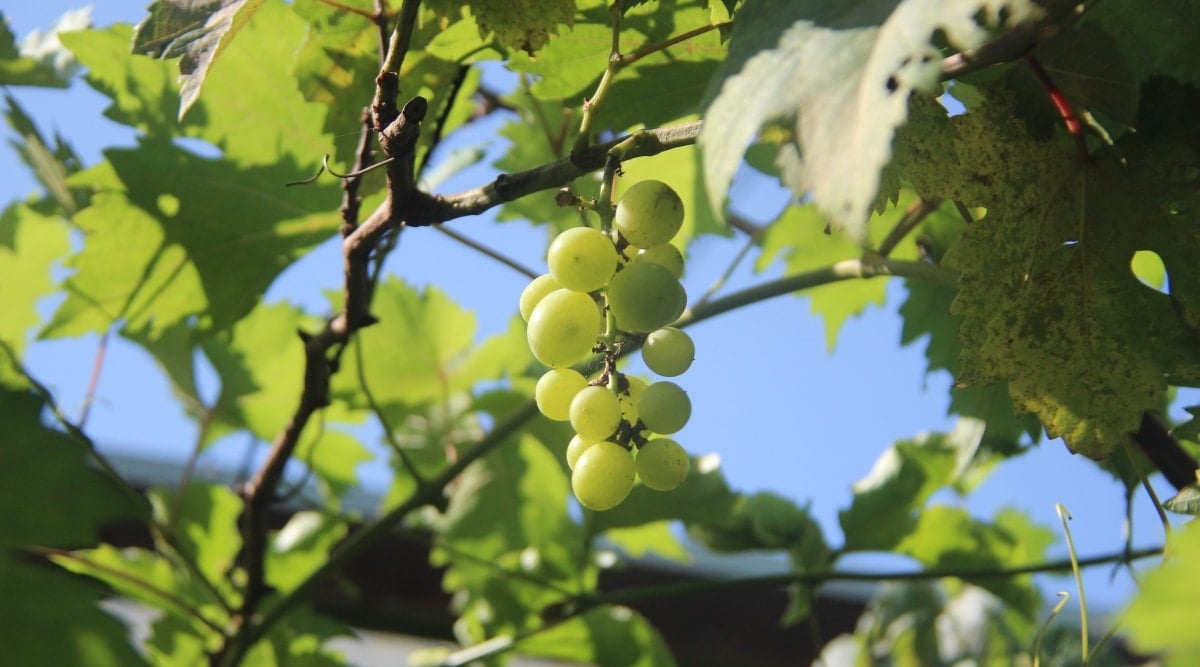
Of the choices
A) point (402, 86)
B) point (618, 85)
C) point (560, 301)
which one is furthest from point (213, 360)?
point (560, 301)

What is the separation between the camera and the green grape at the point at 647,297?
58 cm

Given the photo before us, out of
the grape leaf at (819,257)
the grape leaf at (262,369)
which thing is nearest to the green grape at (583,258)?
the grape leaf at (819,257)

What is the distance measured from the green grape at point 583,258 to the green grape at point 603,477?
0.33 ft

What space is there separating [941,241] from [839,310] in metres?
0.41

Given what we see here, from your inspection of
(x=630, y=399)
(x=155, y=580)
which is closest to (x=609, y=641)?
(x=155, y=580)

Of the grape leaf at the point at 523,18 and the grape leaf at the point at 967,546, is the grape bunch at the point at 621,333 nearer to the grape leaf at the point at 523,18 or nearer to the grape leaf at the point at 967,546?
the grape leaf at the point at 523,18

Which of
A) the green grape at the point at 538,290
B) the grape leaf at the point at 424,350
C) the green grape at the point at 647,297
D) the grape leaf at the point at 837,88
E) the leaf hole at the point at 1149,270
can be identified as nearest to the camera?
the grape leaf at the point at 837,88

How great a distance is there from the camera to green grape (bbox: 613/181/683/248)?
60cm

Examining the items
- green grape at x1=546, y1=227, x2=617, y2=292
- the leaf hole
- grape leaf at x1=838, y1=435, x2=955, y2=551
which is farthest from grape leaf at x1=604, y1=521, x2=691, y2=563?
green grape at x1=546, y1=227, x2=617, y2=292

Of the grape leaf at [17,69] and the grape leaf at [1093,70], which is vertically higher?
the grape leaf at [1093,70]

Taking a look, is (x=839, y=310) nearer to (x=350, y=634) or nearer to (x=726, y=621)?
(x=350, y=634)

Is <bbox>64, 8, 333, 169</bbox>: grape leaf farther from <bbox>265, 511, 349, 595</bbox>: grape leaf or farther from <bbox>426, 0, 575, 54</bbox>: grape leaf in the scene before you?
<bbox>265, 511, 349, 595</bbox>: grape leaf

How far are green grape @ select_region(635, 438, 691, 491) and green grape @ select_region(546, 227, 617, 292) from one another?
0.10m

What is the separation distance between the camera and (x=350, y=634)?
4.05 feet
